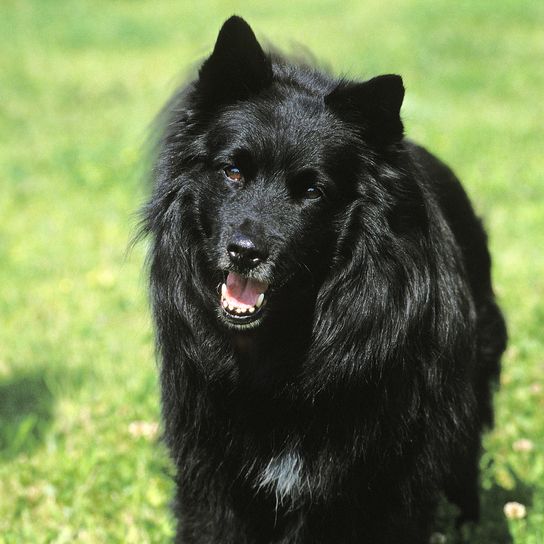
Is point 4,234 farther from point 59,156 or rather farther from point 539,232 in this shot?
point 539,232

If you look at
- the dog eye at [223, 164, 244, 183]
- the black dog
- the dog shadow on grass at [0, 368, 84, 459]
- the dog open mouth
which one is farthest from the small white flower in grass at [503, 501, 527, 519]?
the dog shadow on grass at [0, 368, 84, 459]

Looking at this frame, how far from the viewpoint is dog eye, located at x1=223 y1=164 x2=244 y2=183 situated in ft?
9.95

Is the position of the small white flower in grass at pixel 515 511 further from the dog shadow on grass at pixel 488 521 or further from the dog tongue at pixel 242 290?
the dog tongue at pixel 242 290

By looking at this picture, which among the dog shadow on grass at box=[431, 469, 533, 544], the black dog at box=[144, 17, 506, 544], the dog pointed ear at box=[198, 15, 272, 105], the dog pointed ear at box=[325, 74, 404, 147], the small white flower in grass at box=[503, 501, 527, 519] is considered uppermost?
the dog pointed ear at box=[198, 15, 272, 105]

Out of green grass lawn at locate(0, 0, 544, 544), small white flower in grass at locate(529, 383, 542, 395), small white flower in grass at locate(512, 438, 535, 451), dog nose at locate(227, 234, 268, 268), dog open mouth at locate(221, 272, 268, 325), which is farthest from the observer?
small white flower in grass at locate(529, 383, 542, 395)

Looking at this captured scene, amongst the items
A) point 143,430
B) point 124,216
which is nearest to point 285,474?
point 143,430

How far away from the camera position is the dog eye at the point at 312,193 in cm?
302

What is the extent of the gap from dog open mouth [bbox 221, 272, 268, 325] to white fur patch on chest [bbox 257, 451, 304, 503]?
1.73ft

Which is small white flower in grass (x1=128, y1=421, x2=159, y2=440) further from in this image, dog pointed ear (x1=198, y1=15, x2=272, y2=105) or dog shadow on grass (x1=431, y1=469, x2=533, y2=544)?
dog pointed ear (x1=198, y1=15, x2=272, y2=105)

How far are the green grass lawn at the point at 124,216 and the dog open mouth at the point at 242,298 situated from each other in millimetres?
693

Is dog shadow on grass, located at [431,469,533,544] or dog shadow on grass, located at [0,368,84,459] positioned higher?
dog shadow on grass, located at [0,368,84,459]

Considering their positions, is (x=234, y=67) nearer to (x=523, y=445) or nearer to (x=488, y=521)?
(x=488, y=521)

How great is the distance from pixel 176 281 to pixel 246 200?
404 millimetres

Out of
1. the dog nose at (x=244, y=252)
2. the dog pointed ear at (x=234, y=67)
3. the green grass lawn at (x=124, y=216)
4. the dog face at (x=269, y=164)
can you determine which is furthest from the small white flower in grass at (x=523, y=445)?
the dog pointed ear at (x=234, y=67)
